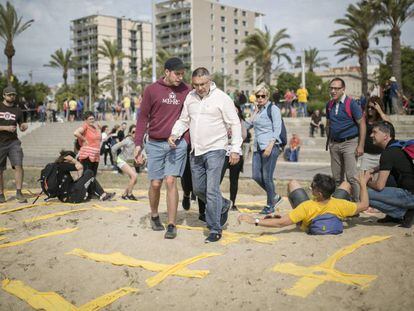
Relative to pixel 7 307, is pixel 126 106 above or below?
above

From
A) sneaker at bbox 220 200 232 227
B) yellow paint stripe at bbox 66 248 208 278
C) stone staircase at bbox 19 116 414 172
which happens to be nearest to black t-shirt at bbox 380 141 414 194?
sneaker at bbox 220 200 232 227

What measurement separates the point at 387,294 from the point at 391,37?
27597 mm

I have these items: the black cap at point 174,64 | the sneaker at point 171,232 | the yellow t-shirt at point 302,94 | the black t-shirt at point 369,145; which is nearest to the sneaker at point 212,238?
the sneaker at point 171,232

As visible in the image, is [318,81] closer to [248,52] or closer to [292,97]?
[248,52]

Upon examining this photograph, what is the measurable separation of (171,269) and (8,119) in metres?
5.68

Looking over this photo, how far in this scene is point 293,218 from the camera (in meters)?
5.32

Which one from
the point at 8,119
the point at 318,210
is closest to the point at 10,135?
the point at 8,119

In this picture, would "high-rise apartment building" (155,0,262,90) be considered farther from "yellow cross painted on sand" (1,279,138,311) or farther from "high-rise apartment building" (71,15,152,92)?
"yellow cross painted on sand" (1,279,138,311)

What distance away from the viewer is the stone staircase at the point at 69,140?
17625mm

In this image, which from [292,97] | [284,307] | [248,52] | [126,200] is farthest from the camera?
[248,52]

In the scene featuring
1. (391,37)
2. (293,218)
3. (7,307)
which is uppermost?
(391,37)

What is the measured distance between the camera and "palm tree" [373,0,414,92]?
26.9m

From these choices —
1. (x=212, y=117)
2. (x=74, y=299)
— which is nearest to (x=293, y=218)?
(x=212, y=117)

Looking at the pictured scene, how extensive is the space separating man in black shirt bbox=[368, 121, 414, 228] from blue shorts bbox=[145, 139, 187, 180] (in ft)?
7.94
